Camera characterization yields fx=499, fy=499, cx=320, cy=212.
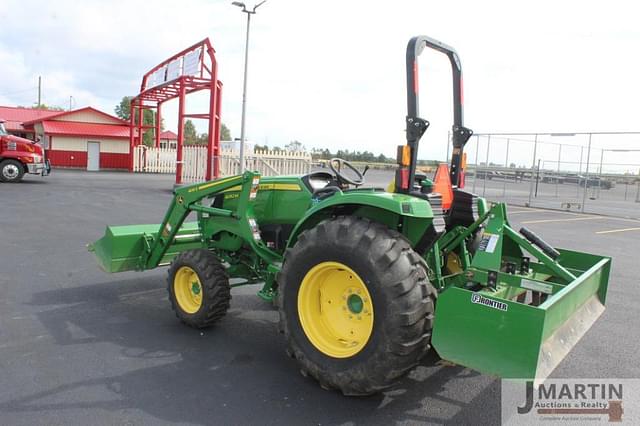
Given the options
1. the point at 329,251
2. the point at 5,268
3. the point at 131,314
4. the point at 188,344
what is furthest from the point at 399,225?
the point at 5,268

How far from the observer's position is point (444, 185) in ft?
13.5

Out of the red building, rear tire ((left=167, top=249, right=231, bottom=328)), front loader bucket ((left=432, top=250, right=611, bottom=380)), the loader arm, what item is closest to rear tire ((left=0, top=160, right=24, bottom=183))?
the red building

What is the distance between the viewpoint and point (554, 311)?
281cm

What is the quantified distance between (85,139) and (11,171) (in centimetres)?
1545

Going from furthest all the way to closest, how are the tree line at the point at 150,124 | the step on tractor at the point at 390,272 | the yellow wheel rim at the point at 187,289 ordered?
the tree line at the point at 150,124 → the yellow wheel rim at the point at 187,289 → the step on tractor at the point at 390,272

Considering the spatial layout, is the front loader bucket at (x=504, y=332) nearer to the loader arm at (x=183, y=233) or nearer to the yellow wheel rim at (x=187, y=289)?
the loader arm at (x=183, y=233)

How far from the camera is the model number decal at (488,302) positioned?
2699 millimetres

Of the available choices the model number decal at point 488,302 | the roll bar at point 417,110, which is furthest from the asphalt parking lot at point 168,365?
the roll bar at point 417,110

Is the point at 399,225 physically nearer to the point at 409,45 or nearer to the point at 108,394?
the point at 409,45

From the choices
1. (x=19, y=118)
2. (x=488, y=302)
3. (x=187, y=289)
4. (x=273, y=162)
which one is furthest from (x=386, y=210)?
(x=19, y=118)

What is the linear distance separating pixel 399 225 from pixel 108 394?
7.53 feet

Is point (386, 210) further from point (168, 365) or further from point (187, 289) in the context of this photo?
point (187, 289)

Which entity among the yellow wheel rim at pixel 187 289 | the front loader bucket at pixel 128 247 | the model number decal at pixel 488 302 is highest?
the model number decal at pixel 488 302

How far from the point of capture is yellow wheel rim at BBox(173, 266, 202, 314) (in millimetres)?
4688
